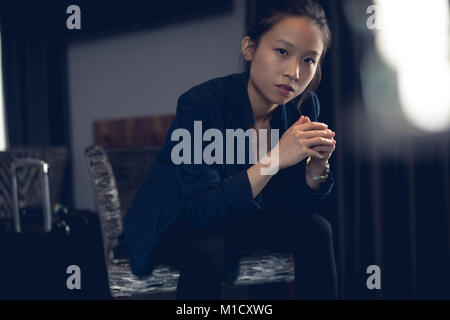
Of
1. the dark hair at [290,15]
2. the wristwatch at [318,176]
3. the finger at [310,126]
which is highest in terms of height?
the dark hair at [290,15]

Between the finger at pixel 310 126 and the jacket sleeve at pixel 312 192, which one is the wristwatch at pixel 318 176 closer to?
the jacket sleeve at pixel 312 192

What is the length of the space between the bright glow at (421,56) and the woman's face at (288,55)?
26.3 inches

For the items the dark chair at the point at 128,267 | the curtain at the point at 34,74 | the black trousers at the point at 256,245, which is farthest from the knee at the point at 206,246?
the curtain at the point at 34,74

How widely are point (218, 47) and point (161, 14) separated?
0.35 meters

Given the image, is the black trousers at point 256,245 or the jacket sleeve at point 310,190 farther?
the jacket sleeve at point 310,190

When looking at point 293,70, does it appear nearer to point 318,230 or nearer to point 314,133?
point 314,133

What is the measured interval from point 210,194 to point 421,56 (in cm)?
100

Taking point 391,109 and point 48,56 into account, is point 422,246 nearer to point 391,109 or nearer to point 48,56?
point 391,109

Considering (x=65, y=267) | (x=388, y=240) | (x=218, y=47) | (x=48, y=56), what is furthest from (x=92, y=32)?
(x=388, y=240)

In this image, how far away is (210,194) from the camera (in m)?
0.76

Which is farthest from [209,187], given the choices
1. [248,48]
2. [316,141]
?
[248,48]

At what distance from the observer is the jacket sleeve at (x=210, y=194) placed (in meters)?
0.74

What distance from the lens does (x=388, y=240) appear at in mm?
1383

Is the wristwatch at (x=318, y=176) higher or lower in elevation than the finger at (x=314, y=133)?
lower
